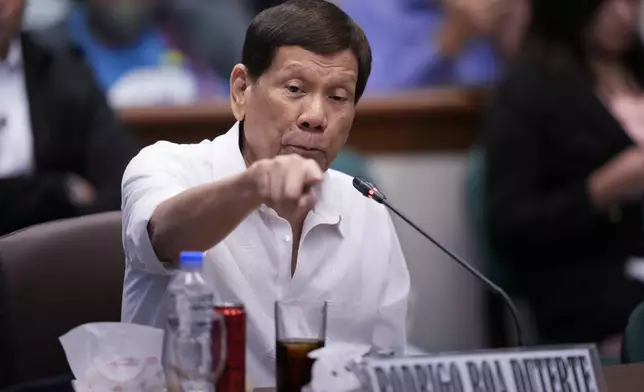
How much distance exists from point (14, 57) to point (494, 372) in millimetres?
1311

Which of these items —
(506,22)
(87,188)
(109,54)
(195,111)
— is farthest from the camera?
(506,22)

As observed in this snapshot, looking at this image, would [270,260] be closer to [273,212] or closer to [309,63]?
[273,212]

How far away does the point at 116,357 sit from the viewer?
1397 millimetres

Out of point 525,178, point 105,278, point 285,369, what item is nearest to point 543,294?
point 525,178

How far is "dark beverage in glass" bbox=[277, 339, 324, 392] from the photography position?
1.35 metres

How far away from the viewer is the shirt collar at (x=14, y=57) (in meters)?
2.21

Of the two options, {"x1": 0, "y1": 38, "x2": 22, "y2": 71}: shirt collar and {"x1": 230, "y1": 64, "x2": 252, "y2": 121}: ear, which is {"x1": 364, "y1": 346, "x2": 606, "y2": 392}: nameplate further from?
{"x1": 0, "y1": 38, "x2": 22, "y2": 71}: shirt collar

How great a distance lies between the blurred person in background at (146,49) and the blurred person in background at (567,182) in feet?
2.41

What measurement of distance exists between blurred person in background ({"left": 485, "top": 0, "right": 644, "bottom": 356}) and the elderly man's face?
3.99 feet

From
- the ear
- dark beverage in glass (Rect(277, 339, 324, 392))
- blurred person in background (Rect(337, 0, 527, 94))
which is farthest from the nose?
blurred person in background (Rect(337, 0, 527, 94))

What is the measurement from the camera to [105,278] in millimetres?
1791

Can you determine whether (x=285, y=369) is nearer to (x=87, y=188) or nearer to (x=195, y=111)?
(x=87, y=188)

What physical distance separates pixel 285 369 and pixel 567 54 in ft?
5.61

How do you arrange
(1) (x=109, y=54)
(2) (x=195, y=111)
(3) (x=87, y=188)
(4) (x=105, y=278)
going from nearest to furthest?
1. (4) (x=105, y=278)
2. (3) (x=87, y=188)
3. (2) (x=195, y=111)
4. (1) (x=109, y=54)
